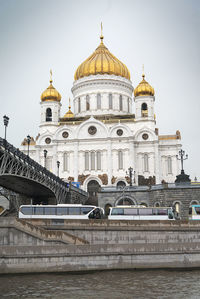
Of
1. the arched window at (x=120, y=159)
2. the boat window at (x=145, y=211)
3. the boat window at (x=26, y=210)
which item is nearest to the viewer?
the boat window at (x=26, y=210)

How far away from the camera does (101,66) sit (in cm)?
7406

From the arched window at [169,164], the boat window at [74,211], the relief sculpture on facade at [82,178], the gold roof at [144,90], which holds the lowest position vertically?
the boat window at [74,211]

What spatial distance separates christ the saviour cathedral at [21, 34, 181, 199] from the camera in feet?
212

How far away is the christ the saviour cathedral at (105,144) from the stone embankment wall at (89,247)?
35.4m

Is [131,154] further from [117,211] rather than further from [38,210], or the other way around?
[38,210]

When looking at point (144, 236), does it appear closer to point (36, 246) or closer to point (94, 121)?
point (36, 246)

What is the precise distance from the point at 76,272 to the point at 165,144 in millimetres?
46982

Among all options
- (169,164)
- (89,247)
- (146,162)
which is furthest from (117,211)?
(169,164)

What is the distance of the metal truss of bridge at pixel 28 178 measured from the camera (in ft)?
97.6

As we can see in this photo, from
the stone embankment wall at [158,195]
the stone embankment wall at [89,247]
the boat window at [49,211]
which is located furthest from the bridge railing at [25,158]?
the stone embankment wall at [89,247]

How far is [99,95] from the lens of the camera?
73.6 m

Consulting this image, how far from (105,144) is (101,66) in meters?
16.8

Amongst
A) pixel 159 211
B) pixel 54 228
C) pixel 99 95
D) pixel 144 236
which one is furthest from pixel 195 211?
pixel 99 95

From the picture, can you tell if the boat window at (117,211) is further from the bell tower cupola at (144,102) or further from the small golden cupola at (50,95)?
the small golden cupola at (50,95)
